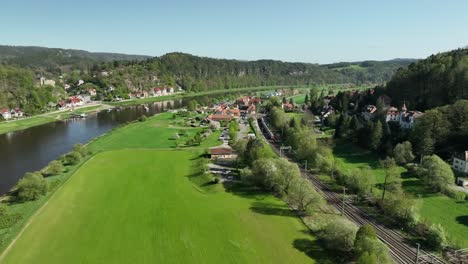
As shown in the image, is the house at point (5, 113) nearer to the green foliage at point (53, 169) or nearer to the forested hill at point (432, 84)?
the green foliage at point (53, 169)

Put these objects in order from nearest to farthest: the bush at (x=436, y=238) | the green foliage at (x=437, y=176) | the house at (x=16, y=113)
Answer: the bush at (x=436, y=238), the green foliage at (x=437, y=176), the house at (x=16, y=113)

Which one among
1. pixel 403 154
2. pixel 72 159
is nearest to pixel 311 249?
pixel 403 154

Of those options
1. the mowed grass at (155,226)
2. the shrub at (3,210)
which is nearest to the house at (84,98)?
the mowed grass at (155,226)

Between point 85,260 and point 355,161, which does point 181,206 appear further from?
point 355,161

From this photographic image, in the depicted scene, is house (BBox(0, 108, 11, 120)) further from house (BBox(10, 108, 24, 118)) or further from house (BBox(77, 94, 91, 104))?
house (BBox(77, 94, 91, 104))

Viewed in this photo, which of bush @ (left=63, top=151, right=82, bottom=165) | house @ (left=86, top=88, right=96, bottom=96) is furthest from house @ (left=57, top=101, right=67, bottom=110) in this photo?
bush @ (left=63, top=151, right=82, bottom=165)

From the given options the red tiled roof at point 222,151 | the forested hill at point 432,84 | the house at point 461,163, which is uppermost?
the forested hill at point 432,84

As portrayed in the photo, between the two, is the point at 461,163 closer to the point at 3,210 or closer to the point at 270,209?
the point at 270,209
